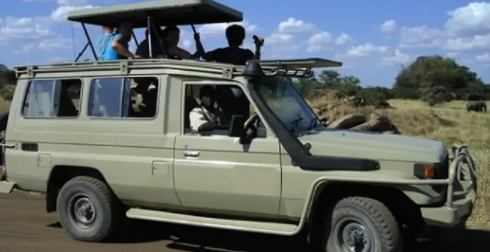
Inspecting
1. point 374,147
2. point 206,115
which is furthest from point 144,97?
point 374,147

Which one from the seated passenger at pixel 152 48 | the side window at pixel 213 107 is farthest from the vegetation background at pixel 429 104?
the seated passenger at pixel 152 48

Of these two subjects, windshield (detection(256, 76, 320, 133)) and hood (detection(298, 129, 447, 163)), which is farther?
windshield (detection(256, 76, 320, 133))

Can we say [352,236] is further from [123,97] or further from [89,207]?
[89,207]

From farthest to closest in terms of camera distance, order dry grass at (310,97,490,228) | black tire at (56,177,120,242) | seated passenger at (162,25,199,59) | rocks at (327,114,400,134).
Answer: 1. rocks at (327,114,400,134)
2. dry grass at (310,97,490,228)
3. seated passenger at (162,25,199,59)
4. black tire at (56,177,120,242)

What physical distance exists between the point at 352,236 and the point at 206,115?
2.06 metres

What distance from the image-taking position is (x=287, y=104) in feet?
25.3

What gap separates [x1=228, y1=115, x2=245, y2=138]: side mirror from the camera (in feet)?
23.3

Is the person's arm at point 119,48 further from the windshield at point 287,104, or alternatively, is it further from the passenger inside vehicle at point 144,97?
the windshield at point 287,104

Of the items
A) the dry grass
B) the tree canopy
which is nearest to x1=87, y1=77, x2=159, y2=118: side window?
the dry grass

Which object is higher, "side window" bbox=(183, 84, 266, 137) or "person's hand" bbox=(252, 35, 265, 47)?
"person's hand" bbox=(252, 35, 265, 47)

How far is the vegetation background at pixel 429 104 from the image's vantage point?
1019cm

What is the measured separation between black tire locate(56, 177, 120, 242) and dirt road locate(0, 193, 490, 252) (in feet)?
0.42

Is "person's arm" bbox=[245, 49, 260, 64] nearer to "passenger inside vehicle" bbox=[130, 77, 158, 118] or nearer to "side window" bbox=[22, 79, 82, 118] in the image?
"passenger inside vehicle" bbox=[130, 77, 158, 118]

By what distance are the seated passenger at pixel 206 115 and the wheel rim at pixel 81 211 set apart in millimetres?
1743
